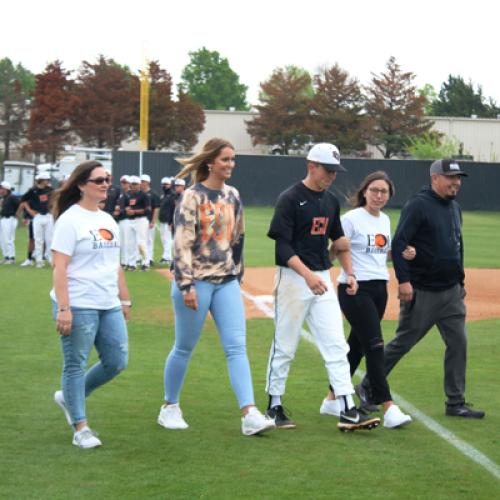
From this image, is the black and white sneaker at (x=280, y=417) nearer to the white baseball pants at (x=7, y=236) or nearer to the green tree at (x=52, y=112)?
the white baseball pants at (x=7, y=236)

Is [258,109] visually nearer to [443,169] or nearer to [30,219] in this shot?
[30,219]

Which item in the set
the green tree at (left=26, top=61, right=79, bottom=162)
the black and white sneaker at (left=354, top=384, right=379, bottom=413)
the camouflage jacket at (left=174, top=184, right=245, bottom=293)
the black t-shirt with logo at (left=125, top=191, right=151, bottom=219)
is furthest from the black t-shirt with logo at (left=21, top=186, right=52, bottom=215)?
the green tree at (left=26, top=61, right=79, bottom=162)

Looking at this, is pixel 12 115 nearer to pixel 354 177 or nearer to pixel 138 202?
pixel 354 177

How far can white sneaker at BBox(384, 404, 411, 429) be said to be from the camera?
736 centimetres

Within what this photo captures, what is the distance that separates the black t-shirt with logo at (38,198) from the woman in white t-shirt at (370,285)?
15477 mm

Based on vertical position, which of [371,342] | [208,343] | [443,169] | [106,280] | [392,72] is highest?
[392,72]

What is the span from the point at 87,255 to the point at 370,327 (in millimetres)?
2228

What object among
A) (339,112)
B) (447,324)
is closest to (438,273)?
(447,324)

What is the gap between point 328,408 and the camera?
26.0 ft

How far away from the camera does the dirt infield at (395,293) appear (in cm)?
1494

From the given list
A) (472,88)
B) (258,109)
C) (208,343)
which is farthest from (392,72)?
(208,343)

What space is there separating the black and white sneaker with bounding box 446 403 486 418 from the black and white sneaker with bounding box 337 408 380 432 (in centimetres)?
99

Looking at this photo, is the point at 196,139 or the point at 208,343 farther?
the point at 196,139

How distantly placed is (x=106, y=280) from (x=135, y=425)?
4.32ft
